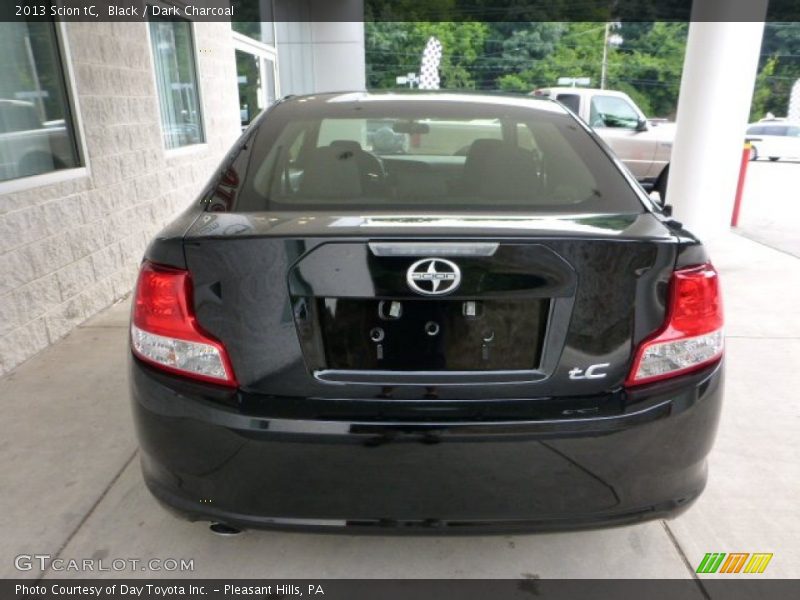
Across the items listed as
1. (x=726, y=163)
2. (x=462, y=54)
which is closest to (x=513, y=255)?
(x=726, y=163)

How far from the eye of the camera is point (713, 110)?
654 cm

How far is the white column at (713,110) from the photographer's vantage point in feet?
20.6

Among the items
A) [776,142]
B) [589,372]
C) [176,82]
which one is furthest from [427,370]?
[776,142]

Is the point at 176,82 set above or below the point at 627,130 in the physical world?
above

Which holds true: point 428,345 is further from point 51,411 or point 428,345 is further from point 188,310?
point 51,411

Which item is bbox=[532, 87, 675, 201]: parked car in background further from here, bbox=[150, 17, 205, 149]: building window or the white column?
bbox=[150, 17, 205, 149]: building window

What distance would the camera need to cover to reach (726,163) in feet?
22.0

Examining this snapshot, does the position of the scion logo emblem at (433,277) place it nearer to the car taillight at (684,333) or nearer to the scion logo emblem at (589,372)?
the scion logo emblem at (589,372)

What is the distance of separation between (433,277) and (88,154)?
3829 mm

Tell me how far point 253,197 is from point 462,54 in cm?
4217

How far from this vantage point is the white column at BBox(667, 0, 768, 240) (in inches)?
248

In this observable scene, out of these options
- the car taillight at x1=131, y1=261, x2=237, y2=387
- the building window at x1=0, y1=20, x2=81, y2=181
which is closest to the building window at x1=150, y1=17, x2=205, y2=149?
the building window at x1=0, y1=20, x2=81, y2=181

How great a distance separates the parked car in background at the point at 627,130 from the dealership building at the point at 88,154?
636cm

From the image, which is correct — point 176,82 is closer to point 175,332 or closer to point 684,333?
point 175,332
